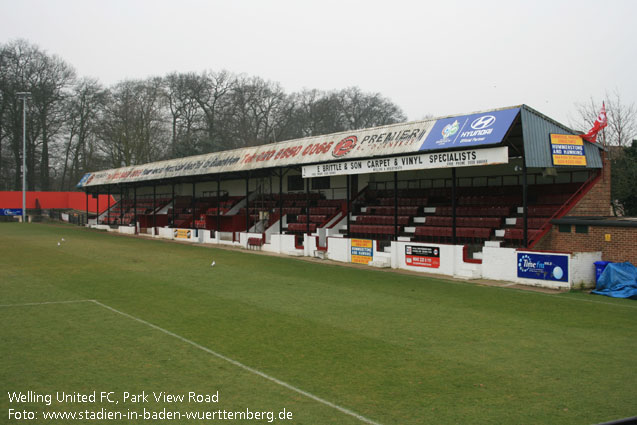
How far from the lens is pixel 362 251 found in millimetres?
22906

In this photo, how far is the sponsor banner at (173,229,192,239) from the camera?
119 feet

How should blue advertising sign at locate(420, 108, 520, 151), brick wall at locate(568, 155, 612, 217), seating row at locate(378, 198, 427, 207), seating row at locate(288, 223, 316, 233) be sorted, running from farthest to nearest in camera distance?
seating row at locate(288, 223, 316, 233) < seating row at locate(378, 198, 427, 207) < brick wall at locate(568, 155, 612, 217) < blue advertising sign at locate(420, 108, 520, 151)

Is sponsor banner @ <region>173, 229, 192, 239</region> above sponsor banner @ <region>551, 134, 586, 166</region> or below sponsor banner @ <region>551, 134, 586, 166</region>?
below

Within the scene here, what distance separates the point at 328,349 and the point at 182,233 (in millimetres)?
29737

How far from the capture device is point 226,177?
40.0 metres

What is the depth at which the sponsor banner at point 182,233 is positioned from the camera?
119ft

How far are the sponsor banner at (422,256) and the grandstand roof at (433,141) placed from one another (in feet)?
12.3

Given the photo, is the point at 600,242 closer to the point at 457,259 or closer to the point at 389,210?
the point at 457,259

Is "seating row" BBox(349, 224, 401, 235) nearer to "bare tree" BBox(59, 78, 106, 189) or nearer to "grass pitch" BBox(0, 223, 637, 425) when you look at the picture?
"grass pitch" BBox(0, 223, 637, 425)

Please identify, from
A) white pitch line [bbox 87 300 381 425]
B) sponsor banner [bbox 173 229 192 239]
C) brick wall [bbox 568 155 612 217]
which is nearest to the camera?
white pitch line [bbox 87 300 381 425]

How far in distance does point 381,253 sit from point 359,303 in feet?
28.6

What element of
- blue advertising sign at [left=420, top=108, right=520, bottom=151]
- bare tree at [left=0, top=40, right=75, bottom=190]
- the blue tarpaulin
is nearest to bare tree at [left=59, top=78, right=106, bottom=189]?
bare tree at [left=0, top=40, right=75, bottom=190]

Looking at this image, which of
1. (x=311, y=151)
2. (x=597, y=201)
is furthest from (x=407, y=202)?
(x=597, y=201)

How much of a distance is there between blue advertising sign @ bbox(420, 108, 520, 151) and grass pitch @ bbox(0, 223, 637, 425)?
5.06 m
